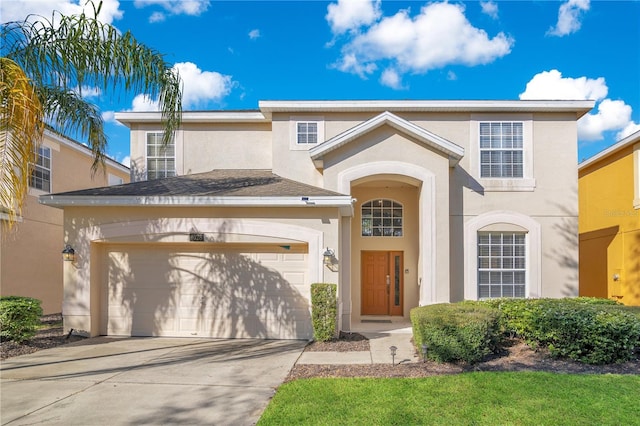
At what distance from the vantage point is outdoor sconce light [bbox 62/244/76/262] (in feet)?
33.3

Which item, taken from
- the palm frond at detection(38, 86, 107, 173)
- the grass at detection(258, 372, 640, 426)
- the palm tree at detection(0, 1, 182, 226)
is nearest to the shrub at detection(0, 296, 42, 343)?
the palm tree at detection(0, 1, 182, 226)

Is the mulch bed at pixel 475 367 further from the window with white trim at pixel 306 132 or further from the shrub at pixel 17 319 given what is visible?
the window with white trim at pixel 306 132

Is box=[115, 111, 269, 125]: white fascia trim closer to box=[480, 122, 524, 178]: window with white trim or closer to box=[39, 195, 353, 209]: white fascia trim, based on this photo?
box=[39, 195, 353, 209]: white fascia trim

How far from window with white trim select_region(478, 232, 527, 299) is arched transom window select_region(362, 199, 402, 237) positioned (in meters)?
→ 2.58

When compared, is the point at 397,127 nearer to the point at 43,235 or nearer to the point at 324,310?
the point at 324,310

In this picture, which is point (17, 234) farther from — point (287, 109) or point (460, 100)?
point (460, 100)

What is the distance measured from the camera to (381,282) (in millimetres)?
14078

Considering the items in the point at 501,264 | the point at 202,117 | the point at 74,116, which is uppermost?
the point at 202,117

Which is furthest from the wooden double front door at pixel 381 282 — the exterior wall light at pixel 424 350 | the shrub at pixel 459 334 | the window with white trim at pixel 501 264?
the exterior wall light at pixel 424 350

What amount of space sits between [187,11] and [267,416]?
34.0 feet

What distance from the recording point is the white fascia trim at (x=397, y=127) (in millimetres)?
11609

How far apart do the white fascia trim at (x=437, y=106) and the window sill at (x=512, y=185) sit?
6.75 ft

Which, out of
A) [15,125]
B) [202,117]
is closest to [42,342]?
[15,125]

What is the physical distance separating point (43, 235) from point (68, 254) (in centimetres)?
522
